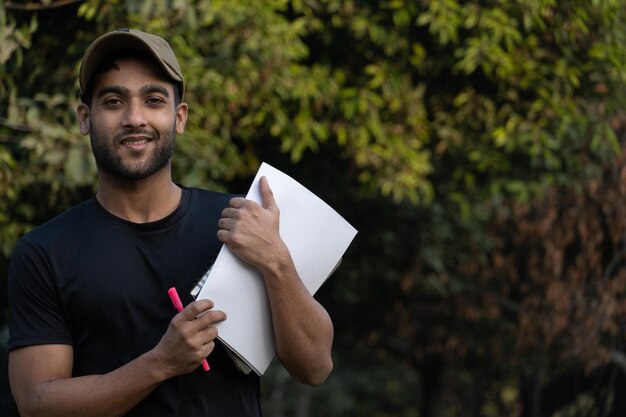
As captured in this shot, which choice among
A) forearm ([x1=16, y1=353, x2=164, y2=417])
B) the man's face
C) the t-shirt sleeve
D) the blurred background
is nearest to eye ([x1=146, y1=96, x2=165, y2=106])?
the man's face

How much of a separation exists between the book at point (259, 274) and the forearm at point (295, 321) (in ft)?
0.12

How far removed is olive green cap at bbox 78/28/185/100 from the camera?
251 cm

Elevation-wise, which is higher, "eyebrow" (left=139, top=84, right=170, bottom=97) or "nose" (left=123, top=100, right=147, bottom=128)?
"eyebrow" (left=139, top=84, right=170, bottom=97)

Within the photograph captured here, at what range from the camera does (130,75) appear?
2.54m

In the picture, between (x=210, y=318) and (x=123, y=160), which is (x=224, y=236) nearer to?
(x=210, y=318)

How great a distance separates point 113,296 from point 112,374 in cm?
18

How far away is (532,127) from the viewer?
8.25m

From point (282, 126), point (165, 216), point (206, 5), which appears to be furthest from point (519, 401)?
point (165, 216)

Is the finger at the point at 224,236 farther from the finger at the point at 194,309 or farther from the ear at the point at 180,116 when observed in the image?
the ear at the point at 180,116

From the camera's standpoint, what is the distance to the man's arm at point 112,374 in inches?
92.5

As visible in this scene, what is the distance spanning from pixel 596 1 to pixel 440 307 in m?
5.81

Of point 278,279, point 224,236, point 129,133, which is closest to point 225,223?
point 224,236

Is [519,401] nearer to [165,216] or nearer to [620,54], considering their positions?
[620,54]

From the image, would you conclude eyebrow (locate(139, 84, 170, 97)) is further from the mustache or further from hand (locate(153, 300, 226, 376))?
hand (locate(153, 300, 226, 376))
